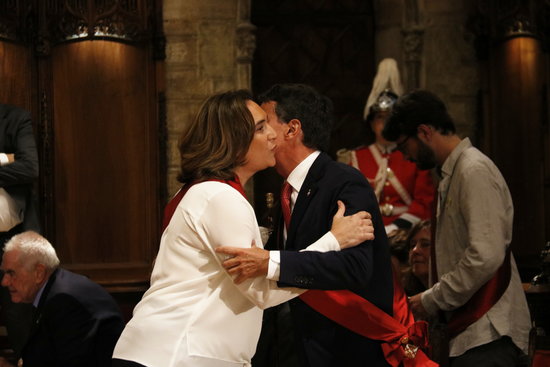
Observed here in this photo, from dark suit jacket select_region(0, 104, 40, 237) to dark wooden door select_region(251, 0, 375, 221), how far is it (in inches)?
81.6

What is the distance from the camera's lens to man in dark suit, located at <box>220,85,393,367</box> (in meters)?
2.72

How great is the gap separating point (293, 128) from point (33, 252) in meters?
2.02

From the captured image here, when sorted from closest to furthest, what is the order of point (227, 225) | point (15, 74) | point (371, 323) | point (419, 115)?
point (227, 225)
point (371, 323)
point (419, 115)
point (15, 74)

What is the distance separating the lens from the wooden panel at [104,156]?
6852 mm

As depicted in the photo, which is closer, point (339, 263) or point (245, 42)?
point (339, 263)

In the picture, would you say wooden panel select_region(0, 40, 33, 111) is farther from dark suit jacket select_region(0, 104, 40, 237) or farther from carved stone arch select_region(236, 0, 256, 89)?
carved stone arch select_region(236, 0, 256, 89)

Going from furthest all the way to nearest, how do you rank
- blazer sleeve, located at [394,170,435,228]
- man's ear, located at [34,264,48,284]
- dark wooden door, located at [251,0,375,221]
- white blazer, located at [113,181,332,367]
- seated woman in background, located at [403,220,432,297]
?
dark wooden door, located at [251,0,375,221] → blazer sleeve, located at [394,170,435,228] → man's ear, located at [34,264,48,284] → seated woman in background, located at [403,220,432,297] → white blazer, located at [113,181,332,367]

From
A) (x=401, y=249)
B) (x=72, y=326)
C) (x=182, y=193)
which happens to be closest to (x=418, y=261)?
(x=401, y=249)

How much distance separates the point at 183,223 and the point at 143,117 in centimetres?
436

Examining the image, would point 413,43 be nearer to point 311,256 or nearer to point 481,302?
point 481,302

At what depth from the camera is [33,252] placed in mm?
4836

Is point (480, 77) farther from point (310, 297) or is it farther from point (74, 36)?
point (310, 297)

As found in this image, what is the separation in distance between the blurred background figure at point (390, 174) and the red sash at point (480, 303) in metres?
1.99

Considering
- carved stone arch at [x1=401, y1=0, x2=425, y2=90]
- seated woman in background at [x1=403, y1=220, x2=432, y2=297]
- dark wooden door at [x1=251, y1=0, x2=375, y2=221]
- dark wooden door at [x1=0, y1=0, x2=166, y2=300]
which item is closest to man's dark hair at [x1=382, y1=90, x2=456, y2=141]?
seated woman in background at [x1=403, y1=220, x2=432, y2=297]
